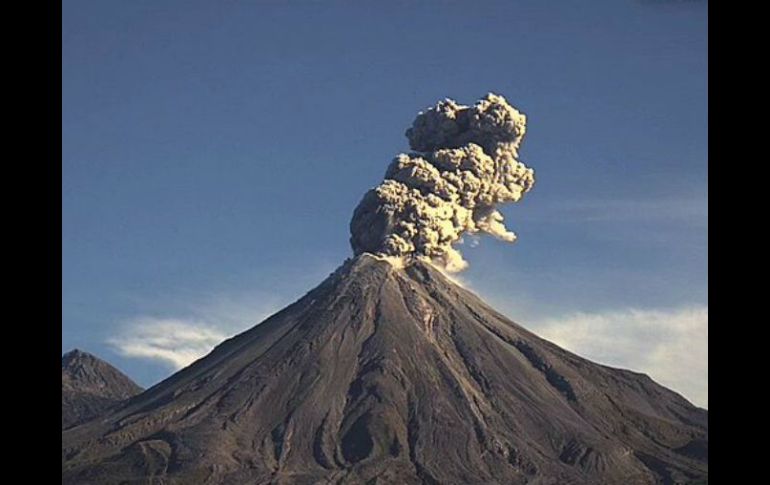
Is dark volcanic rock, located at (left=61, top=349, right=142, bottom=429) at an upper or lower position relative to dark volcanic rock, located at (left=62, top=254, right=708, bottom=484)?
upper

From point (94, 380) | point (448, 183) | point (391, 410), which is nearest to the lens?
point (448, 183)

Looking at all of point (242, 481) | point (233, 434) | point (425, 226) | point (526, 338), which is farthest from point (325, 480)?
point (526, 338)

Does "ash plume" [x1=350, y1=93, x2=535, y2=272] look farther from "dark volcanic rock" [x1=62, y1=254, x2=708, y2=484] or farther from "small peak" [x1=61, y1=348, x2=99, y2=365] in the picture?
"small peak" [x1=61, y1=348, x2=99, y2=365]

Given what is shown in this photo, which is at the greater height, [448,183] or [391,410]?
[448,183]

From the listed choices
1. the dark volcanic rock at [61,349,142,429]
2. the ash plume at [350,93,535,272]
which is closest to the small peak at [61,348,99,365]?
the dark volcanic rock at [61,349,142,429]

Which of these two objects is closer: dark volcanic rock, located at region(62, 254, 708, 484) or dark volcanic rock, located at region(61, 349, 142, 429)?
dark volcanic rock, located at region(62, 254, 708, 484)

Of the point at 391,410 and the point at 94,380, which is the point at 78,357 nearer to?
the point at 94,380

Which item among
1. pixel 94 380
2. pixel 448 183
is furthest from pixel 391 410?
pixel 94 380
